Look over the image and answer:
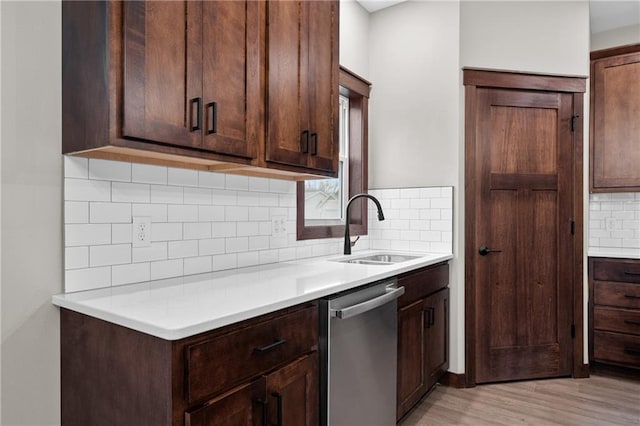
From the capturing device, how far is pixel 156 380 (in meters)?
1.04

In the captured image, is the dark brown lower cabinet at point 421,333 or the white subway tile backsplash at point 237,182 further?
the dark brown lower cabinet at point 421,333

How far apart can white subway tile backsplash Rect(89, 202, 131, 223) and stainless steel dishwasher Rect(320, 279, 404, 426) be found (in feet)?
2.70

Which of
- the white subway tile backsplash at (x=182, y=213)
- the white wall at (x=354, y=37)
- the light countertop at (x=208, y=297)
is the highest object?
the white wall at (x=354, y=37)

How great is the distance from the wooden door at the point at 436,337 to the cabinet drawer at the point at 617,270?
46.9 inches

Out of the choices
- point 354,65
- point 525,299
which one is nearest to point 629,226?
point 525,299

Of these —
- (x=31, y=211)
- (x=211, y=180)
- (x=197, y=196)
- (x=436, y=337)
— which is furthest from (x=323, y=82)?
(x=436, y=337)

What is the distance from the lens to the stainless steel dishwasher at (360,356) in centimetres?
156

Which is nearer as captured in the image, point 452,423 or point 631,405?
point 452,423

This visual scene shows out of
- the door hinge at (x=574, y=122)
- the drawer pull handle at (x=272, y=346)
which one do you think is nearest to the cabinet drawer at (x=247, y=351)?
the drawer pull handle at (x=272, y=346)

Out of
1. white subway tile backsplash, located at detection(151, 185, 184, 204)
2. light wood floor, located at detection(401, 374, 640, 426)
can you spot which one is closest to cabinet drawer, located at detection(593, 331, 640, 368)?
light wood floor, located at detection(401, 374, 640, 426)

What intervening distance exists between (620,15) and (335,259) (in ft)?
10.1

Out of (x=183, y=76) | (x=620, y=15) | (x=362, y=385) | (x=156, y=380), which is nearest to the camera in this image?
(x=156, y=380)

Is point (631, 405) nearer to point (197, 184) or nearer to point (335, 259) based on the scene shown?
point (335, 259)

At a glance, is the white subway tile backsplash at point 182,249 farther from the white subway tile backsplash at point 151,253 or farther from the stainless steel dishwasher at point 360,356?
the stainless steel dishwasher at point 360,356
